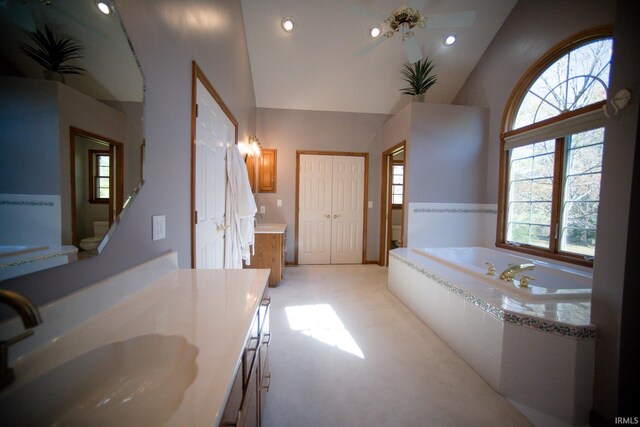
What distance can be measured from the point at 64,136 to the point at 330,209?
3733 millimetres

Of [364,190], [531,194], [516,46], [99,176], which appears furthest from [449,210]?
[99,176]

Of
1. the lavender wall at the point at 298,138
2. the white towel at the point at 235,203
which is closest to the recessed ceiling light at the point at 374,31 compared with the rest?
the lavender wall at the point at 298,138

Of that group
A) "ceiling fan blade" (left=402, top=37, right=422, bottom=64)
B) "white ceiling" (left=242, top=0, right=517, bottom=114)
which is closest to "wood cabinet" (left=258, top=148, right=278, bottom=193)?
"white ceiling" (left=242, top=0, right=517, bottom=114)

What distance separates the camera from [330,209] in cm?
425

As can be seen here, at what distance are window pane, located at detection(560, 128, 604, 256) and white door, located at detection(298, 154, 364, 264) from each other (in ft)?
8.52

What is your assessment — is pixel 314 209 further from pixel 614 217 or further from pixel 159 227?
pixel 614 217

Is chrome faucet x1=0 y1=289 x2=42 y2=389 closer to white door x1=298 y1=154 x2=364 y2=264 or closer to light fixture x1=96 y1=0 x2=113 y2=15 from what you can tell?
light fixture x1=96 y1=0 x2=113 y2=15

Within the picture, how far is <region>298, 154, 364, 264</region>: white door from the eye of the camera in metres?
4.19

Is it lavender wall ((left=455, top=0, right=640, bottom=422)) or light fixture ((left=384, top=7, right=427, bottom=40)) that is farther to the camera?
light fixture ((left=384, top=7, right=427, bottom=40))

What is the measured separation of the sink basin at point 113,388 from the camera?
445 millimetres

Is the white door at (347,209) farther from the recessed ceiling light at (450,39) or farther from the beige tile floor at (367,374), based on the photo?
the recessed ceiling light at (450,39)

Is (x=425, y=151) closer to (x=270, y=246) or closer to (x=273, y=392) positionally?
(x=270, y=246)

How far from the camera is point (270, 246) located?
310 cm

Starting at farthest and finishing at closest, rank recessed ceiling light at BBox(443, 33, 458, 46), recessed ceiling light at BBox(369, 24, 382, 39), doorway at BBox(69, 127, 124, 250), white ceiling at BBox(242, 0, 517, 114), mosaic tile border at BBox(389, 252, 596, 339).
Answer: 1. recessed ceiling light at BBox(443, 33, 458, 46)
2. recessed ceiling light at BBox(369, 24, 382, 39)
3. white ceiling at BBox(242, 0, 517, 114)
4. mosaic tile border at BBox(389, 252, 596, 339)
5. doorway at BBox(69, 127, 124, 250)
